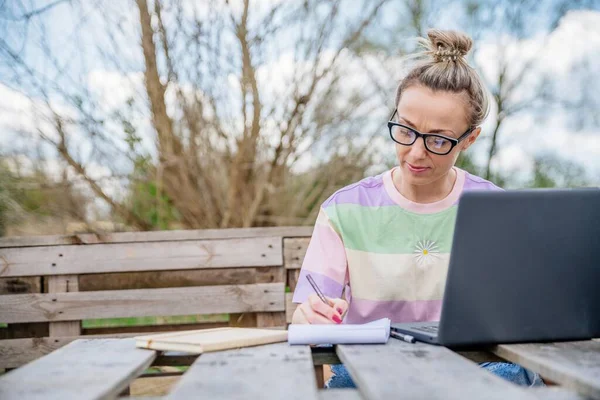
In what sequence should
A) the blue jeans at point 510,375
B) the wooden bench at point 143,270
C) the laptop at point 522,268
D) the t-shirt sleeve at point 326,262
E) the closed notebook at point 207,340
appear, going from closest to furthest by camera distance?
1. the laptop at point 522,268
2. the closed notebook at point 207,340
3. the blue jeans at point 510,375
4. the t-shirt sleeve at point 326,262
5. the wooden bench at point 143,270

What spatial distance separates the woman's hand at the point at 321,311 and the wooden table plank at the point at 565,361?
40cm

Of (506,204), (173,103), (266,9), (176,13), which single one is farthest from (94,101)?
(506,204)

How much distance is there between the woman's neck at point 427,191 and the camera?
1892 millimetres

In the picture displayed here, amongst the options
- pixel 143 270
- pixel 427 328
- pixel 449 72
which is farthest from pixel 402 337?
pixel 143 270

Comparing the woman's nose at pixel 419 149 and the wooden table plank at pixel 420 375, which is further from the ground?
the woman's nose at pixel 419 149

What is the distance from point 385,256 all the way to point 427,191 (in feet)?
0.87

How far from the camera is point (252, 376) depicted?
932mm

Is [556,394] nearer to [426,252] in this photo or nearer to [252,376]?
[252,376]

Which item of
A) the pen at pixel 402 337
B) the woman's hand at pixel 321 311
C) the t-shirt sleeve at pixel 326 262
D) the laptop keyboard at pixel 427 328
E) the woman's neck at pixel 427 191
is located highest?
the woman's neck at pixel 427 191

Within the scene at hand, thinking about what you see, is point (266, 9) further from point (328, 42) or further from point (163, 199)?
point (163, 199)

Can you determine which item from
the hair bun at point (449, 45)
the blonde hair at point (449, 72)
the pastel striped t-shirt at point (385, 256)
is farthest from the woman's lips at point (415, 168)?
the hair bun at point (449, 45)

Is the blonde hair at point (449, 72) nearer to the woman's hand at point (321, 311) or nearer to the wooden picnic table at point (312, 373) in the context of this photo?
the woman's hand at point (321, 311)

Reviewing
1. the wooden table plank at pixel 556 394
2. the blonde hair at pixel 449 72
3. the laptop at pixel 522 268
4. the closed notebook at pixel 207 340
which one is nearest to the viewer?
the wooden table plank at pixel 556 394

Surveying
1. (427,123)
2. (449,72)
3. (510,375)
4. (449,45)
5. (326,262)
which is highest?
(449,45)
